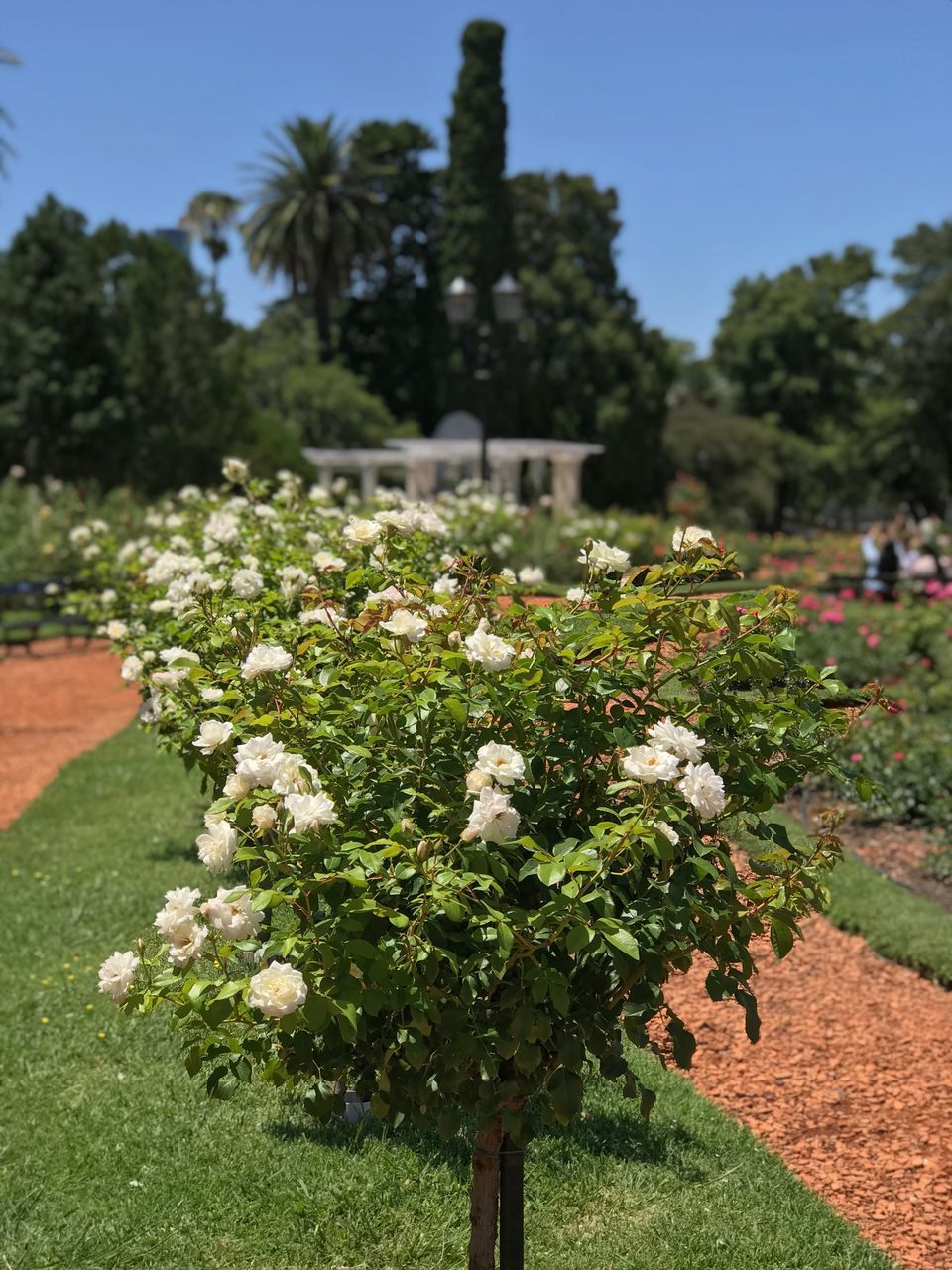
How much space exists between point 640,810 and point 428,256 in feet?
144

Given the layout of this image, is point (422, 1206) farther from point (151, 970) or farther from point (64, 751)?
point (64, 751)

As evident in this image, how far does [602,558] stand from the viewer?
2.46 metres

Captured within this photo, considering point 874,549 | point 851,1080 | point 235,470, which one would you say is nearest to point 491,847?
point 851,1080

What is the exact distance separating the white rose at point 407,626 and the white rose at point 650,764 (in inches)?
19.9

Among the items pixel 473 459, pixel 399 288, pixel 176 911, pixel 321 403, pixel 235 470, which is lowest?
pixel 176 911

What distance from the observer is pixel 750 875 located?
2.46 meters

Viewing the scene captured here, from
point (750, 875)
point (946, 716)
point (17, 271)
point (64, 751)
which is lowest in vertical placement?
point (64, 751)

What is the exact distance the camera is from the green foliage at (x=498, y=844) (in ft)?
6.61

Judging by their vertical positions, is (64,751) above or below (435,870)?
below

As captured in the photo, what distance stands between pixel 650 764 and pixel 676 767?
0.06 meters

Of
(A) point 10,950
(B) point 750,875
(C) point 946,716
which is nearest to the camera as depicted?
(B) point 750,875

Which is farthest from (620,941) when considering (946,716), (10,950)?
(946,716)

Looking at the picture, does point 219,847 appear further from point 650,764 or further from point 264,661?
point 650,764

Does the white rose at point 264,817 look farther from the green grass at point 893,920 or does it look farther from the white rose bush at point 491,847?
the green grass at point 893,920
